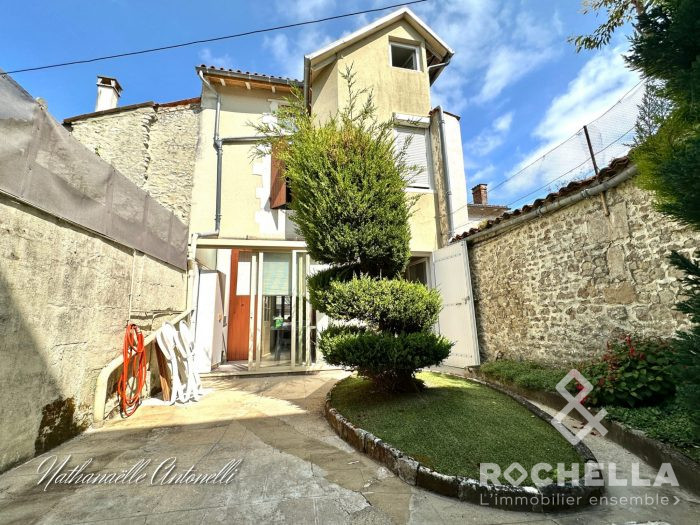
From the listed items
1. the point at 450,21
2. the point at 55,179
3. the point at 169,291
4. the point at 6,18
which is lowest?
the point at 169,291

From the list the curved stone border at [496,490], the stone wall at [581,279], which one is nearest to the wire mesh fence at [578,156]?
the stone wall at [581,279]

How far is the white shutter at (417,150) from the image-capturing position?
7691 mm

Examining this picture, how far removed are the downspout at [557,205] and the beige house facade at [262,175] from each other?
104 cm

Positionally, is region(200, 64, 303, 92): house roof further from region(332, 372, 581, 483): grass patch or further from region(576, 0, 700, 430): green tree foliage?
region(332, 372, 581, 483): grass patch

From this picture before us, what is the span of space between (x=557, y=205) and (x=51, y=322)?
6.56 meters

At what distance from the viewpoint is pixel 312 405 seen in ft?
14.7

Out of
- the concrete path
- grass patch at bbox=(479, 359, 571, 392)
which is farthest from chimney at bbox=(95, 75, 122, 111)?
grass patch at bbox=(479, 359, 571, 392)

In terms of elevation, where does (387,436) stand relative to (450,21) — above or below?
below

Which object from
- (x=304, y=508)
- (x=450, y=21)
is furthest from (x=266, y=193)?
(x=304, y=508)

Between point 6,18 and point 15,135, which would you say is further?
point 6,18

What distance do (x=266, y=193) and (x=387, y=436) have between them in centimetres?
629

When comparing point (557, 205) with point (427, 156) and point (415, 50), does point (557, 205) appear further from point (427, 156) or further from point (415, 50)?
point (415, 50)

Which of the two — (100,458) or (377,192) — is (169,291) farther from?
(377,192)

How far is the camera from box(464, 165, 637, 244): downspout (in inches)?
150
